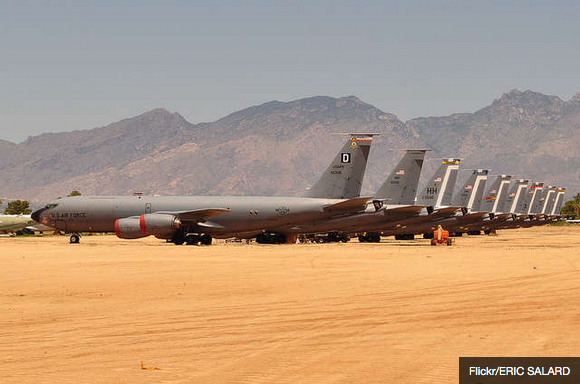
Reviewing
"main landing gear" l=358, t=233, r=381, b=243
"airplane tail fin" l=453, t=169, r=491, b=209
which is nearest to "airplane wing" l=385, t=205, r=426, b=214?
"main landing gear" l=358, t=233, r=381, b=243

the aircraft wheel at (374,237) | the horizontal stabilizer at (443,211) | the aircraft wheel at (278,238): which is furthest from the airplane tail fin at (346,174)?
the horizontal stabilizer at (443,211)

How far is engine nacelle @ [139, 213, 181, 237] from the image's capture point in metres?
63.1

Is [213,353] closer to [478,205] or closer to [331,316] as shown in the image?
[331,316]

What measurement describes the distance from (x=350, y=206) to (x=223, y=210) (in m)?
9.96

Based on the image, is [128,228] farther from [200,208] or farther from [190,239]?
[200,208]

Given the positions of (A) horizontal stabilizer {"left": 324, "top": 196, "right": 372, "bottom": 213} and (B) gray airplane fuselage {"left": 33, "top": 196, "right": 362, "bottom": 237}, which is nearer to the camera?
(A) horizontal stabilizer {"left": 324, "top": 196, "right": 372, "bottom": 213}

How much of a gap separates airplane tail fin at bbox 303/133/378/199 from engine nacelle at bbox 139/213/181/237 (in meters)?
11.2

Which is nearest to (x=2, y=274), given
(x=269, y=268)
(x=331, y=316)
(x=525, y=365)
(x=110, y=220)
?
(x=269, y=268)

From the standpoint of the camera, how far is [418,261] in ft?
139

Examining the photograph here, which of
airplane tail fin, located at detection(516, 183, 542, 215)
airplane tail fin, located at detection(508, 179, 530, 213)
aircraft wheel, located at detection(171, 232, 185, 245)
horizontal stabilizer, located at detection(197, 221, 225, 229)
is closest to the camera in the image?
aircraft wheel, located at detection(171, 232, 185, 245)

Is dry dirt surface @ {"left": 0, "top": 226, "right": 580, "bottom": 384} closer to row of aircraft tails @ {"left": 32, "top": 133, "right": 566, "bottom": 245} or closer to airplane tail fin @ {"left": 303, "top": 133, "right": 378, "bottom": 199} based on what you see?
row of aircraft tails @ {"left": 32, "top": 133, "right": 566, "bottom": 245}

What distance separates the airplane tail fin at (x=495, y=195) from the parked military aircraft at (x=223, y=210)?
45.6 meters

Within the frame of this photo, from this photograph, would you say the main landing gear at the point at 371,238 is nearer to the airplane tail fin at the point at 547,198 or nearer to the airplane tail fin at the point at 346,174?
the airplane tail fin at the point at 346,174

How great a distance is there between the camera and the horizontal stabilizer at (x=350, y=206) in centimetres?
6225
